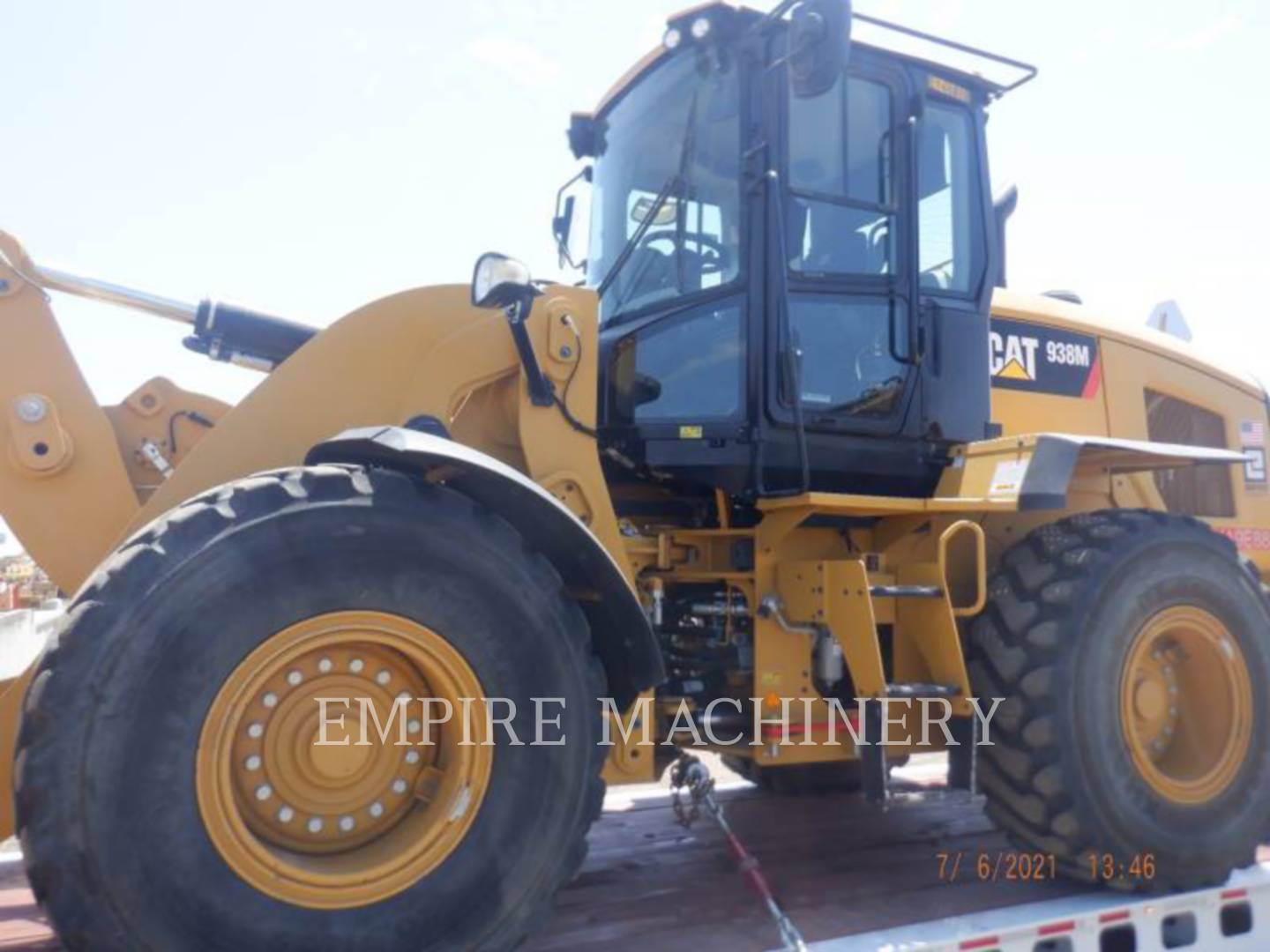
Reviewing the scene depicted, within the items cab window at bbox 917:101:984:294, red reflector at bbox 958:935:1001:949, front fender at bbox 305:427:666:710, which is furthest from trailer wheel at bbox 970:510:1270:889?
front fender at bbox 305:427:666:710

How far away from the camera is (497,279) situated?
3.19m

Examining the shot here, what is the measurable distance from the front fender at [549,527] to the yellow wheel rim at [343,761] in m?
0.42

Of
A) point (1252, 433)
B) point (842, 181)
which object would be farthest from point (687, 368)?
point (1252, 433)

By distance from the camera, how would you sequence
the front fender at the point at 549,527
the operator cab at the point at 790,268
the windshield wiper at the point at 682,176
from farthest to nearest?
1. the windshield wiper at the point at 682,176
2. the operator cab at the point at 790,268
3. the front fender at the point at 549,527

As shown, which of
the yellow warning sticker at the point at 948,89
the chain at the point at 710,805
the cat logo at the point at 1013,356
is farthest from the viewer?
the cat logo at the point at 1013,356

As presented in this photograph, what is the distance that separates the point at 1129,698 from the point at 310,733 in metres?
2.85

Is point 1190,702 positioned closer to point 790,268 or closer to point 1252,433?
point 1252,433

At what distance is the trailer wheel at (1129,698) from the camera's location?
3590 millimetres

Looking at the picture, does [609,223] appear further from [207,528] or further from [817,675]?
[207,528]

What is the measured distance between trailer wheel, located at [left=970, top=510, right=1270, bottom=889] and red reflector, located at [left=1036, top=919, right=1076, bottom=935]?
1.06ft

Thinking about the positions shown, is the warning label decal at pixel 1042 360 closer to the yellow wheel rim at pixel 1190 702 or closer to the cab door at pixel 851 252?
the cab door at pixel 851 252

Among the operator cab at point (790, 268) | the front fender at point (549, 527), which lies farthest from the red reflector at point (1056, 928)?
the operator cab at point (790, 268)

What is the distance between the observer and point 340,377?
3.22 m

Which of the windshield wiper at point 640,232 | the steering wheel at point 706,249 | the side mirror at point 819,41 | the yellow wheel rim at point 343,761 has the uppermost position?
the side mirror at point 819,41
